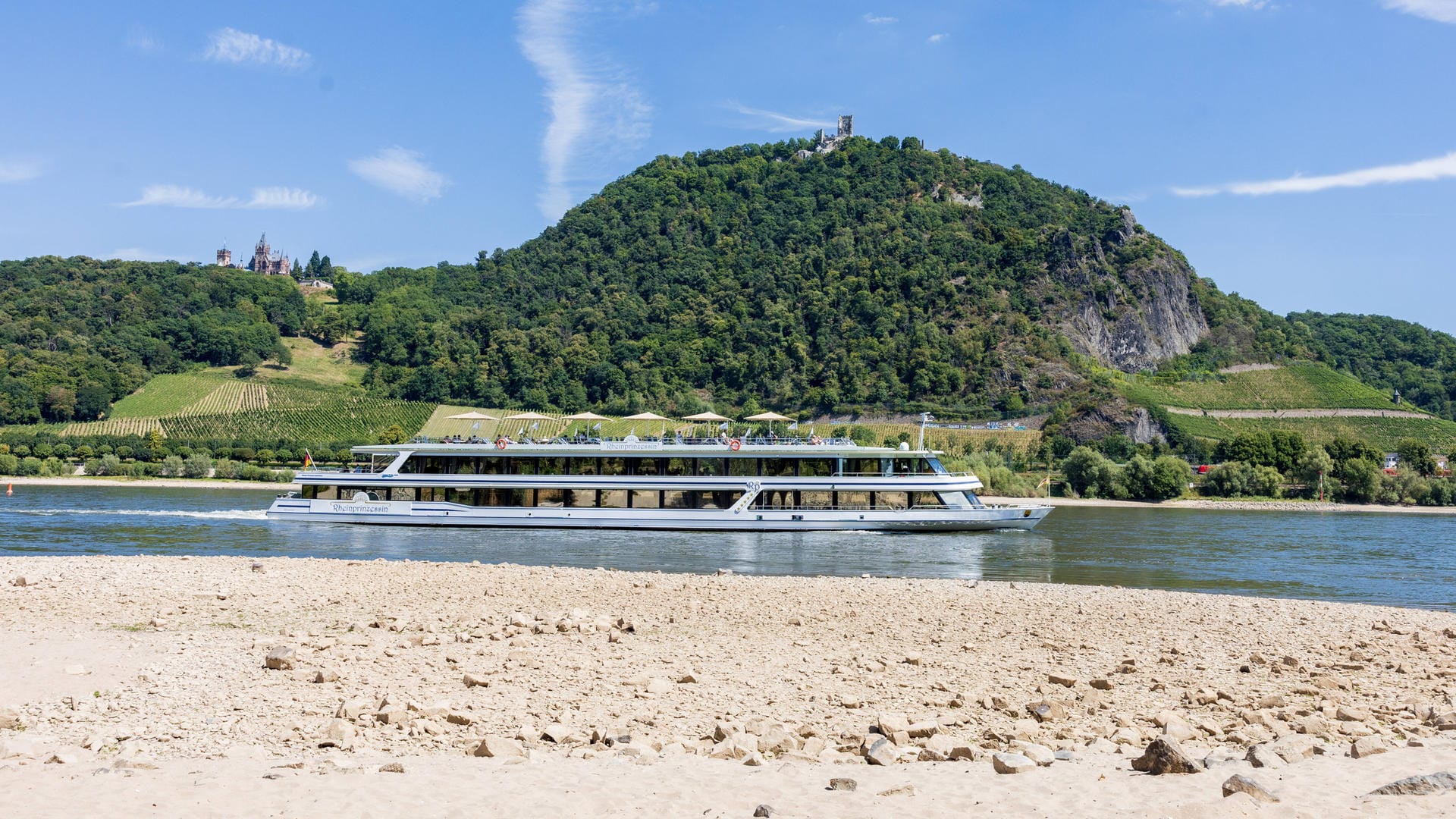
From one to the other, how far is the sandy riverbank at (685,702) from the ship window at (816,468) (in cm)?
2050

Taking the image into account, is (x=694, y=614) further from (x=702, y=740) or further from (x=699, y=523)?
(x=699, y=523)

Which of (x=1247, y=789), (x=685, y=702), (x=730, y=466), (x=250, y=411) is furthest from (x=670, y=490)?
(x=250, y=411)

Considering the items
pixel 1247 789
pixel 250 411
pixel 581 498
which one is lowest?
pixel 1247 789

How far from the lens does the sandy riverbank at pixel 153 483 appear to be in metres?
77.2

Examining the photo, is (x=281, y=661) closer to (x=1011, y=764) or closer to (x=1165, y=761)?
(x=1011, y=764)

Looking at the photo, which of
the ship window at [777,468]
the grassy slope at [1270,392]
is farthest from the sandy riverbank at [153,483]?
the grassy slope at [1270,392]

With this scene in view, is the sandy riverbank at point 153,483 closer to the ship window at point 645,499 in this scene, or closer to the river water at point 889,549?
the river water at point 889,549

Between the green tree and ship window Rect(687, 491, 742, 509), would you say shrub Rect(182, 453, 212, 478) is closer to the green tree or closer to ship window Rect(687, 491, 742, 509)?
ship window Rect(687, 491, 742, 509)

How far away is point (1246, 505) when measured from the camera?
2970 inches

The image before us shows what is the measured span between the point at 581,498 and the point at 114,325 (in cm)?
13537

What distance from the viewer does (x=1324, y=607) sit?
69.3 feet

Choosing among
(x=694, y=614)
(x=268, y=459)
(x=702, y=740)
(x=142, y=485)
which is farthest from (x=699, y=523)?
(x=268, y=459)

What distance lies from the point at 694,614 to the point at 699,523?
22.0 m

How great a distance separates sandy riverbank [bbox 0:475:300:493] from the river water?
27.9 meters
